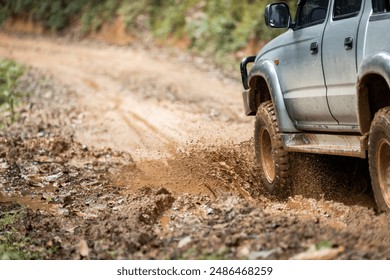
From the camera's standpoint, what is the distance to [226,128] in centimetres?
1106

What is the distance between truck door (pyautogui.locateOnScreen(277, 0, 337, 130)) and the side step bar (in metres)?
0.10

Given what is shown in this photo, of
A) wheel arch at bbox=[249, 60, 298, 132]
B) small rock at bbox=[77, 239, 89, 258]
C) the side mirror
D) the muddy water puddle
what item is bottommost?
the muddy water puddle

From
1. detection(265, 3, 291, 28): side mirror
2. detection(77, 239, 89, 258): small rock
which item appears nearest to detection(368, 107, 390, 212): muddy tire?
detection(265, 3, 291, 28): side mirror

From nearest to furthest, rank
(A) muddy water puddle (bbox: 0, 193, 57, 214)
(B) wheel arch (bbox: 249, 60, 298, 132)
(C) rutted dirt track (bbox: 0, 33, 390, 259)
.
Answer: (C) rutted dirt track (bbox: 0, 33, 390, 259), (B) wheel arch (bbox: 249, 60, 298, 132), (A) muddy water puddle (bbox: 0, 193, 57, 214)

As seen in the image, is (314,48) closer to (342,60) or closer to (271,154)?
(342,60)

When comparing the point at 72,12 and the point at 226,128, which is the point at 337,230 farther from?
the point at 72,12

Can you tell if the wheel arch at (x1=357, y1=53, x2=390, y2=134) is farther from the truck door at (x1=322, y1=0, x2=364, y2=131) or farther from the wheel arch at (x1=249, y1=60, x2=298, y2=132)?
the wheel arch at (x1=249, y1=60, x2=298, y2=132)

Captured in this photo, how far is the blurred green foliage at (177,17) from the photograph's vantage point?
20.1 meters

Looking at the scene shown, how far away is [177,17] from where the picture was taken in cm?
2372

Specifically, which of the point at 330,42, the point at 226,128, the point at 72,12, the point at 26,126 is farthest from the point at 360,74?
the point at 72,12

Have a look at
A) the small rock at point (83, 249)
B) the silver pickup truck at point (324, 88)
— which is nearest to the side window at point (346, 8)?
the silver pickup truck at point (324, 88)

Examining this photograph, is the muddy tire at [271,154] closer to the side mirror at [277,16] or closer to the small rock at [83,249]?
the side mirror at [277,16]

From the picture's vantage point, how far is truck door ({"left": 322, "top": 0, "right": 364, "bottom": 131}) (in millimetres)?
5227
